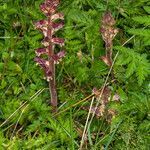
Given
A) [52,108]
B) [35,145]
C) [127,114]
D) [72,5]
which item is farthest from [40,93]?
[72,5]

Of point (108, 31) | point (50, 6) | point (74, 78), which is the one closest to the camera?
point (50, 6)

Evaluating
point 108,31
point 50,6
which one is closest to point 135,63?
point 108,31

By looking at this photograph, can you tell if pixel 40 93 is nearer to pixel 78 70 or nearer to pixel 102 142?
pixel 78 70

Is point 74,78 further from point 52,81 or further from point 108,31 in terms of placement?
point 108,31

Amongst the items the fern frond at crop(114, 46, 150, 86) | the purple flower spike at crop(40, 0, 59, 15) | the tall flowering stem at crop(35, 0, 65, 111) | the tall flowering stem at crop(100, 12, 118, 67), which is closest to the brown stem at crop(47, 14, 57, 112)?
the tall flowering stem at crop(35, 0, 65, 111)

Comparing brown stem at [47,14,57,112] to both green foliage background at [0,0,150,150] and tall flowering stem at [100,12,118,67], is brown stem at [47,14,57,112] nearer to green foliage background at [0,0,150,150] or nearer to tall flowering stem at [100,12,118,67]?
green foliage background at [0,0,150,150]
